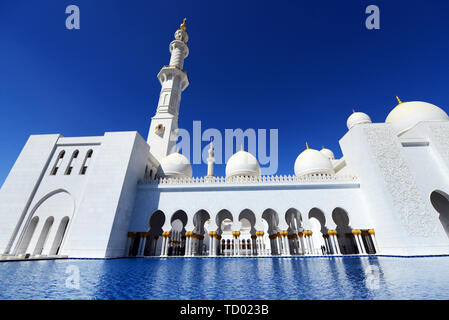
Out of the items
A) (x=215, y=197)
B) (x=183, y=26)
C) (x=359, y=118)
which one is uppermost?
(x=183, y=26)

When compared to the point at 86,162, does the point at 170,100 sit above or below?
above

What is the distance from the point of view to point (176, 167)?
14859 millimetres

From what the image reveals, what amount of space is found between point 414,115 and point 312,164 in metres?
7.30

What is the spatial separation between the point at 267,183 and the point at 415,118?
1102cm

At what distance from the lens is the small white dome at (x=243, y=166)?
14731mm

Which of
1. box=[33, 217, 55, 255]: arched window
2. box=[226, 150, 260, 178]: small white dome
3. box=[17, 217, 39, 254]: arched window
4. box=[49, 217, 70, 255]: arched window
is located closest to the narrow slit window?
box=[49, 217, 70, 255]: arched window

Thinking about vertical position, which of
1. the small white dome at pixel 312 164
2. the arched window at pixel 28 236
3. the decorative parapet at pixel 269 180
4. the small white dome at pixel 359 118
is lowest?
the arched window at pixel 28 236

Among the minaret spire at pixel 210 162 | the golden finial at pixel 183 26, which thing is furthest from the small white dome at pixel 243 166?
the golden finial at pixel 183 26

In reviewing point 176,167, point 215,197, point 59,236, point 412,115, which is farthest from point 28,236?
point 412,115

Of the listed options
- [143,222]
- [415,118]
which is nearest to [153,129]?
[143,222]

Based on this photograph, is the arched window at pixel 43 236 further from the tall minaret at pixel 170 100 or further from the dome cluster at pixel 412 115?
the dome cluster at pixel 412 115

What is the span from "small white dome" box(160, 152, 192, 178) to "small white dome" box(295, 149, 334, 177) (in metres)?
8.38

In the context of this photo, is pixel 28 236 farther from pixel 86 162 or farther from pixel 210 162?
pixel 210 162

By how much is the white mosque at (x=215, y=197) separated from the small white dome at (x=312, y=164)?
5.59ft
